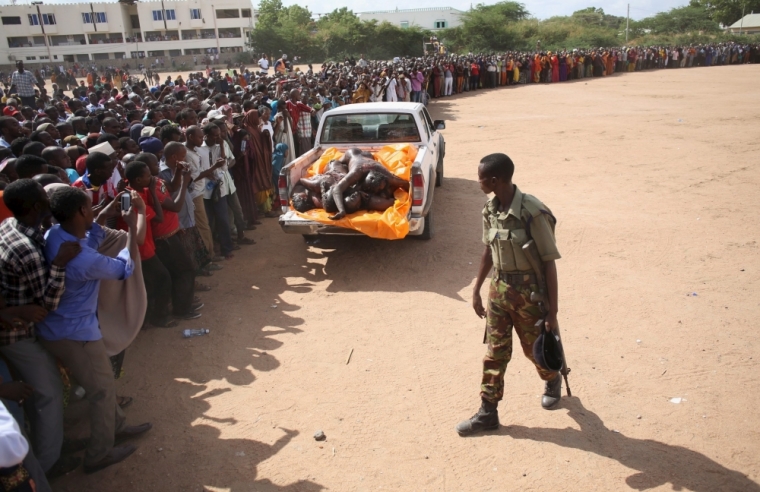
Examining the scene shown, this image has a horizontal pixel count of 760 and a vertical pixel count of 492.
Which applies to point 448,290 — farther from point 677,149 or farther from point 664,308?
point 677,149

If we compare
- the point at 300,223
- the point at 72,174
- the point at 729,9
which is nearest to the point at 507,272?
the point at 300,223

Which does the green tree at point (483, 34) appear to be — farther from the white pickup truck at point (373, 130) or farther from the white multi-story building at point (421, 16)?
the white pickup truck at point (373, 130)

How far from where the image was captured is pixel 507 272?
3.48 meters

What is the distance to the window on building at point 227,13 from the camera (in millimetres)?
67125

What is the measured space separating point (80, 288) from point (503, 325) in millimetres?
2503

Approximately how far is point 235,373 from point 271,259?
8.54 feet

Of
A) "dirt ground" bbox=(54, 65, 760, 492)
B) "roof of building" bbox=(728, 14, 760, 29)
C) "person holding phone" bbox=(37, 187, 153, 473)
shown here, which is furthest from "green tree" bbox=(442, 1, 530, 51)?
"person holding phone" bbox=(37, 187, 153, 473)

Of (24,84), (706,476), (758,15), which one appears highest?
(758,15)

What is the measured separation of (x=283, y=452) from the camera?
11.8ft

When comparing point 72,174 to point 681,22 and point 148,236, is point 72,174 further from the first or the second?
point 681,22

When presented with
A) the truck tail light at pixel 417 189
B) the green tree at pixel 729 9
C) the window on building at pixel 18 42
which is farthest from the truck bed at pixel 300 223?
the green tree at pixel 729 9

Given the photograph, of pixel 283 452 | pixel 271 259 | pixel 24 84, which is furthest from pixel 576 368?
pixel 24 84

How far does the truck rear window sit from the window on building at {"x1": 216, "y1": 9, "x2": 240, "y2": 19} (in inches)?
2622

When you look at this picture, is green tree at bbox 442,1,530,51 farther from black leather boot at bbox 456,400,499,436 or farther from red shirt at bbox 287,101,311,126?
black leather boot at bbox 456,400,499,436
